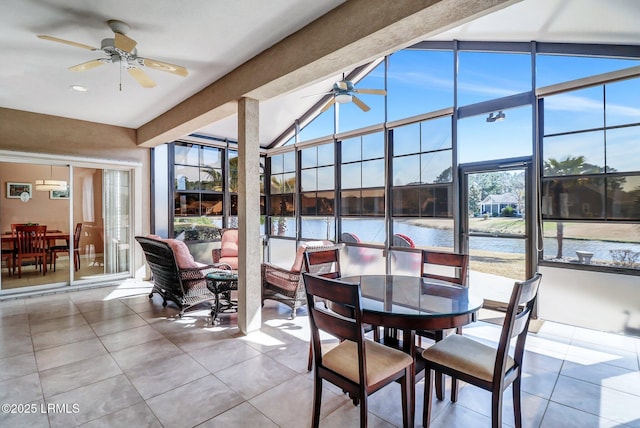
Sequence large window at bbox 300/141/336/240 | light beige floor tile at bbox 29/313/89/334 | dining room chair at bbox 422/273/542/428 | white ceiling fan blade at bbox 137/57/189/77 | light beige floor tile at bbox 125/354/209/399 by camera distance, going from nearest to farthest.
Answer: dining room chair at bbox 422/273/542/428 → light beige floor tile at bbox 125/354/209/399 → white ceiling fan blade at bbox 137/57/189/77 → light beige floor tile at bbox 29/313/89/334 → large window at bbox 300/141/336/240

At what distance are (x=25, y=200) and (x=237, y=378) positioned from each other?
7700mm

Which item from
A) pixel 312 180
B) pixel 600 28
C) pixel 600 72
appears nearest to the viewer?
pixel 600 28

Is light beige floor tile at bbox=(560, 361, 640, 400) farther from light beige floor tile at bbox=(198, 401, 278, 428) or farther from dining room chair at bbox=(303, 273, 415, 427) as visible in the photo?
light beige floor tile at bbox=(198, 401, 278, 428)

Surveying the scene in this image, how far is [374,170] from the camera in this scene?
5625 mm

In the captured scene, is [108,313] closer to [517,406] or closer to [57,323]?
[57,323]

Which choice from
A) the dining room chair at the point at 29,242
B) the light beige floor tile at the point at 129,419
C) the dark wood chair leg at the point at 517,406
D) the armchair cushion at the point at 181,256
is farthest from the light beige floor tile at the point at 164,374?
the dining room chair at the point at 29,242

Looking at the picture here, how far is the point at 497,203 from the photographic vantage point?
4289mm

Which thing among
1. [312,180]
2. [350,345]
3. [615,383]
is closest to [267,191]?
[312,180]

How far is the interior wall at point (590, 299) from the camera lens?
3.39m

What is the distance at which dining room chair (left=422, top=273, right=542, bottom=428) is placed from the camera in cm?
175

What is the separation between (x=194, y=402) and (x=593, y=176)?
463 centimetres

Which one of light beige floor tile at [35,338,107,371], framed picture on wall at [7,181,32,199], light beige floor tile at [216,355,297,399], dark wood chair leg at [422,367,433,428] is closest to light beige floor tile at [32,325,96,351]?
light beige floor tile at [35,338,107,371]

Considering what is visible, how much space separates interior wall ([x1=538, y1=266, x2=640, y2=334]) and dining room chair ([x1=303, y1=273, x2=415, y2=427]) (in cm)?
292

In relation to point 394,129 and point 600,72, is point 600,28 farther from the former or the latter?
point 394,129
